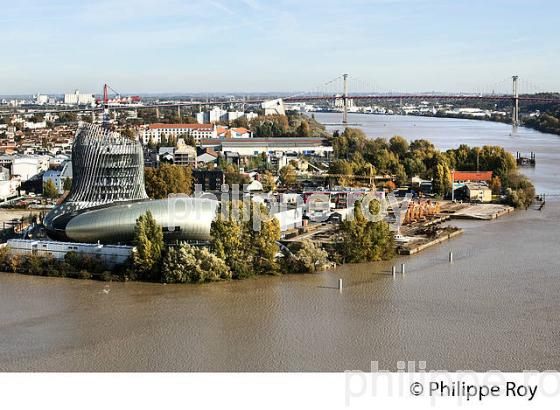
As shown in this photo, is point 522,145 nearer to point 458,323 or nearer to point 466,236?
point 466,236

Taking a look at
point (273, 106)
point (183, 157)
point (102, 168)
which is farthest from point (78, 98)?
point (102, 168)

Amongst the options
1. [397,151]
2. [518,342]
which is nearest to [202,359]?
[518,342]

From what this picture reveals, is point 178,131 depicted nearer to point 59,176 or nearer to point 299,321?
point 59,176

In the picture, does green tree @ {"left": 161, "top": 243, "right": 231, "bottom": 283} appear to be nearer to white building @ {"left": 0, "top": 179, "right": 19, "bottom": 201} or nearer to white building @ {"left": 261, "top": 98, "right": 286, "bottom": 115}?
white building @ {"left": 0, "top": 179, "right": 19, "bottom": 201}

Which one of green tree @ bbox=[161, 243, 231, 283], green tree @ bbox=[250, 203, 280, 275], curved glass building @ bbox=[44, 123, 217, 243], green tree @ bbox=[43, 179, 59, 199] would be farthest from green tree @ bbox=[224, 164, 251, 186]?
green tree @ bbox=[161, 243, 231, 283]

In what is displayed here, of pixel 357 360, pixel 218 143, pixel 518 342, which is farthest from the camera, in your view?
pixel 218 143

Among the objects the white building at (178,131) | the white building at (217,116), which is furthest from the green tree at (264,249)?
the white building at (217,116)
